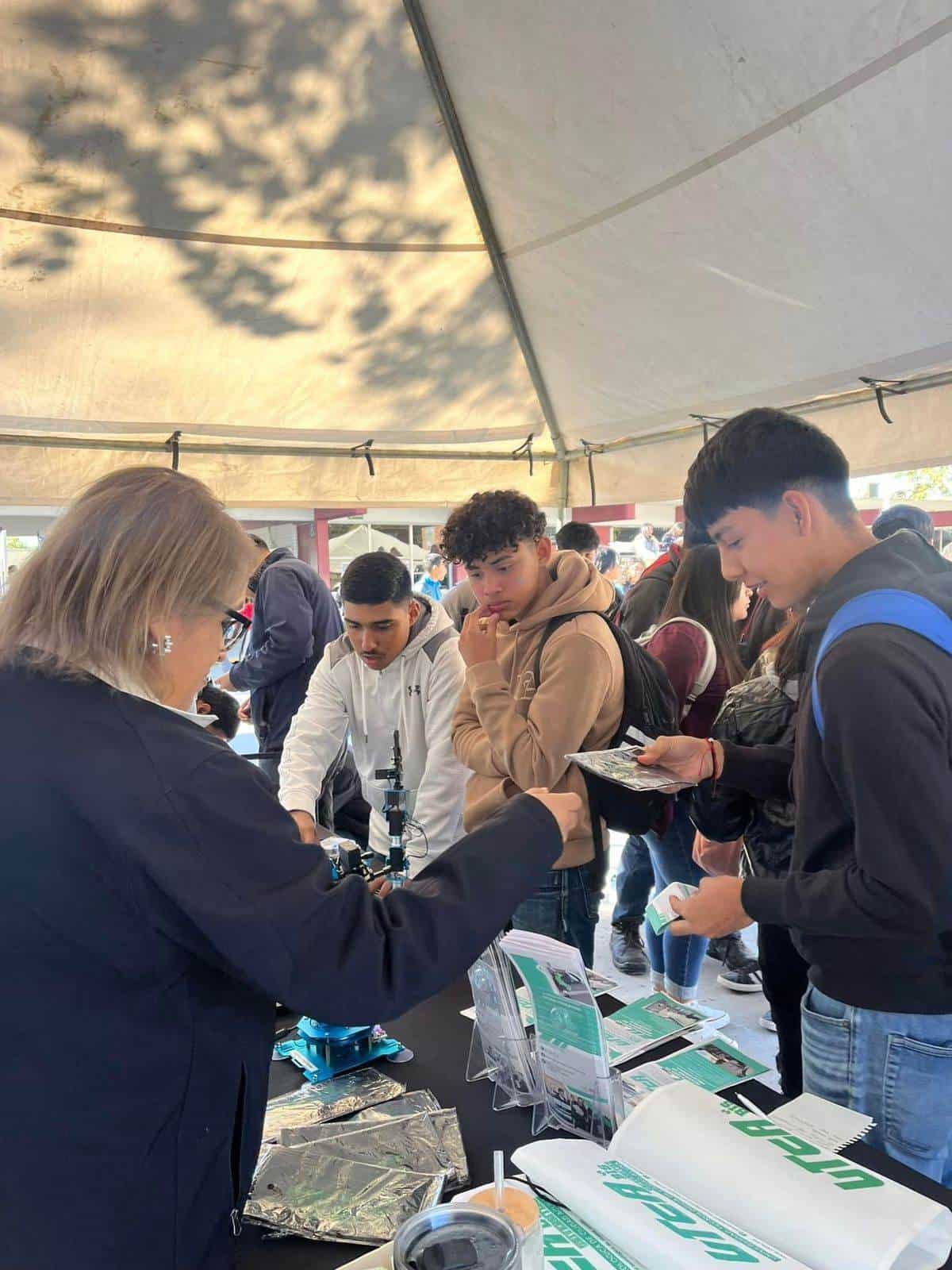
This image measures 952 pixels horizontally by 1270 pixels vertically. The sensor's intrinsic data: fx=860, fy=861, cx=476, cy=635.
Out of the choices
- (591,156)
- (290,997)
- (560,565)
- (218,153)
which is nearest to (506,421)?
(591,156)

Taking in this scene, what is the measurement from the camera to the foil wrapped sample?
3.77 feet

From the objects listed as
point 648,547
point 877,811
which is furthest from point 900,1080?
point 648,547

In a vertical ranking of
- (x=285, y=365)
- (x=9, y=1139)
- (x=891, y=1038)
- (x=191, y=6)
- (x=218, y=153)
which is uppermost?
(x=191, y=6)

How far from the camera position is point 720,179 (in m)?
2.49

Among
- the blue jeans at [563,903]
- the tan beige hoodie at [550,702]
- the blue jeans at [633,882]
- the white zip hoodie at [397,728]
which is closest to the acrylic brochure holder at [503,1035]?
the tan beige hoodie at [550,702]

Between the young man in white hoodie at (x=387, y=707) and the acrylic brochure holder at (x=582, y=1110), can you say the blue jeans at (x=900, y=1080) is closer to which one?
the acrylic brochure holder at (x=582, y=1110)

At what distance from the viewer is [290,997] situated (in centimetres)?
82

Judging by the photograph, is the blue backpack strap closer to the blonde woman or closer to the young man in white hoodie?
the blonde woman

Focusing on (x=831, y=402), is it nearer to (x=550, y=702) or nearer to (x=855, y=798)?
(x=550, y=702)

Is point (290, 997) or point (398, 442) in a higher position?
point (398, 442)

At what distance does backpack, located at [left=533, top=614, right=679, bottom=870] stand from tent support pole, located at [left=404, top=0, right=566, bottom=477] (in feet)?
6.12

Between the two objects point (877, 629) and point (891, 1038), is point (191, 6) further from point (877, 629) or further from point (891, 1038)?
point (891, 1038)

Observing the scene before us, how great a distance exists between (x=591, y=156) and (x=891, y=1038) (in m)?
2.53

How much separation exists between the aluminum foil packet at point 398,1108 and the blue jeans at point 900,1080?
0.56m
